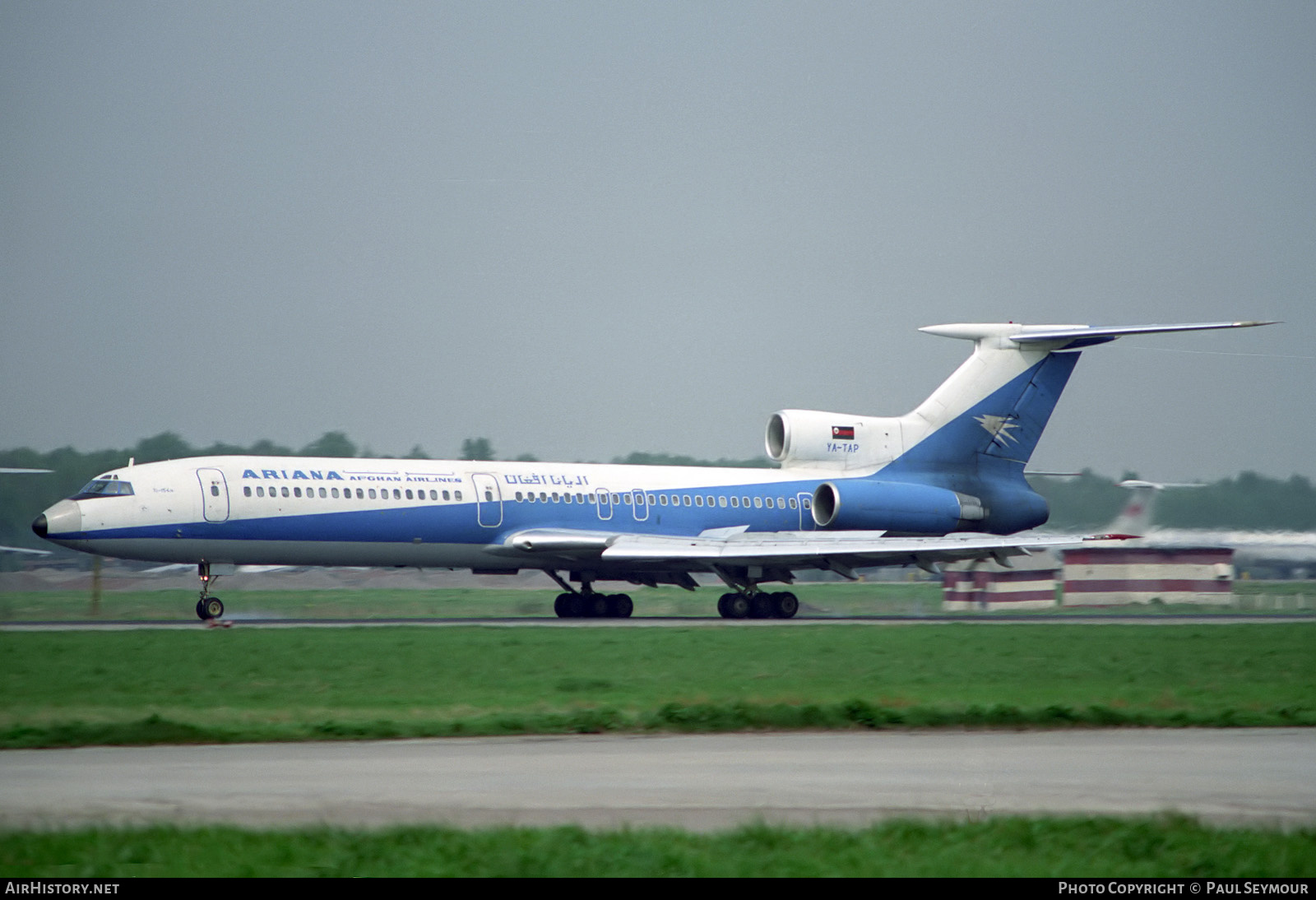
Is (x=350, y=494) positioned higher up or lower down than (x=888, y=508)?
higher up

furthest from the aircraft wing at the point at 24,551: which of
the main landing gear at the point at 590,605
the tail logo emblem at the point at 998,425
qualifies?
the tail logo emblem at the point at 998,425

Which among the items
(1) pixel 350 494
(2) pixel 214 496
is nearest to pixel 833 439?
(1) pixel 350 494

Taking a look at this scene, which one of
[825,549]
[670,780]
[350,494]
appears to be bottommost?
[670,780]

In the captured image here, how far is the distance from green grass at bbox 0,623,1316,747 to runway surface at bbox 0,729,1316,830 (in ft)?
3.40

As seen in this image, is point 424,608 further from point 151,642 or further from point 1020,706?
point 1020,706

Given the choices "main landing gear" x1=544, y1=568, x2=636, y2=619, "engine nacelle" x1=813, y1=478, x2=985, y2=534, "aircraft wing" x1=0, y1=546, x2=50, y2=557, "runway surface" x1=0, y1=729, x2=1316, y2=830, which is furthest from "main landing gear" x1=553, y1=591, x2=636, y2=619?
"runway surface" x1=0, y1=729, x2=1316, y2=830

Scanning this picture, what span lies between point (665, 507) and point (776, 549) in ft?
11.0

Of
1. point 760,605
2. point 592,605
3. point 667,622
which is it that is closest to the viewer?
point 667,622

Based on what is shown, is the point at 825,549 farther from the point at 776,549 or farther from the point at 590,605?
the point at 590,605

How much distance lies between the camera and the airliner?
29984 millimetres

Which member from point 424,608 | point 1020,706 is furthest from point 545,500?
point 1020,706

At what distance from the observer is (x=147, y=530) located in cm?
2941

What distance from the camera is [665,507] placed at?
116 feet

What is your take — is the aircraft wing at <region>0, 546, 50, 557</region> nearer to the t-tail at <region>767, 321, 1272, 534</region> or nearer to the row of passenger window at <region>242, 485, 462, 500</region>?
the row of passenger window at <region>242, 485, 462, 500</region>
